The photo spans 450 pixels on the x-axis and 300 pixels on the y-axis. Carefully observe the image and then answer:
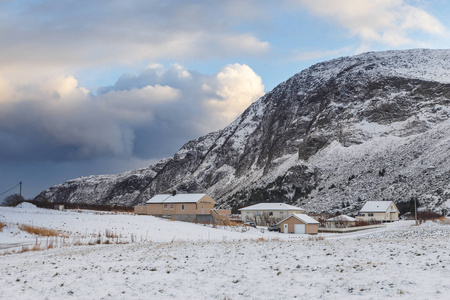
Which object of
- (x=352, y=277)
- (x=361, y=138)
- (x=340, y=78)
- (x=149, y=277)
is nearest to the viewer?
(x=352, y=277)

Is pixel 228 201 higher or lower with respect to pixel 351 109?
lower

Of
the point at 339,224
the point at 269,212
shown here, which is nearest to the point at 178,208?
the point at 269,212

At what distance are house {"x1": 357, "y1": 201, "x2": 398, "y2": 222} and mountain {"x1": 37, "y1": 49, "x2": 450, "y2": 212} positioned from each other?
677 cm

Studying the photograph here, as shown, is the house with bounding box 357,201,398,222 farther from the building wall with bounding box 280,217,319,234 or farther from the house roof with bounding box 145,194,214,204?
the house roof with bounding box 145,194,214,204

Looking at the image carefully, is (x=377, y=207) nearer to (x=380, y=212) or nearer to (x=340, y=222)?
(x=380, y=212)

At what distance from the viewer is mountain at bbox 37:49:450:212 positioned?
109312 millimetres

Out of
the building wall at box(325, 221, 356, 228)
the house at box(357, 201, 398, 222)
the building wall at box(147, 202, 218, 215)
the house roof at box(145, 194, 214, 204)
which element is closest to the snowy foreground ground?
the building wall at box(147, 202, 218, 215)

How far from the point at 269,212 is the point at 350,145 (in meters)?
57.4

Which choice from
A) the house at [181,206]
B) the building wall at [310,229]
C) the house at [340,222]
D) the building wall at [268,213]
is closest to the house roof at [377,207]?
the house at [340,222]

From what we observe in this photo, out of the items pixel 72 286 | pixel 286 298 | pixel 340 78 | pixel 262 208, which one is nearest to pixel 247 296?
pixel 286 298

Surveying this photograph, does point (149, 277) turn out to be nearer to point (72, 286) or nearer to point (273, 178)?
point (72, 286)

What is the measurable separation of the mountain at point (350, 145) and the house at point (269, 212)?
19.9 metres

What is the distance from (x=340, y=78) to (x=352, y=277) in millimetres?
177479

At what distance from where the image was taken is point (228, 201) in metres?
144
